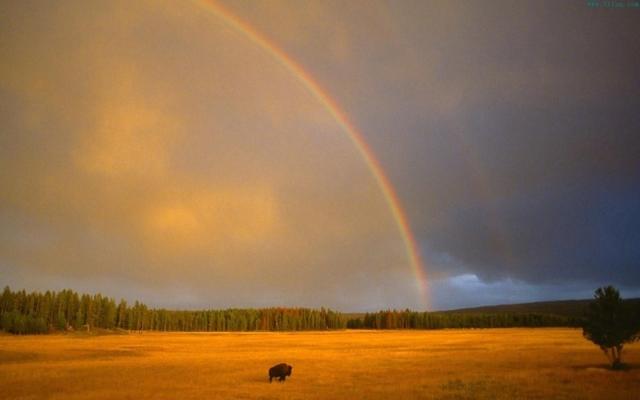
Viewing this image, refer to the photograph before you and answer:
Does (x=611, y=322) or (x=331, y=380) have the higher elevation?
(x=611, y=322)

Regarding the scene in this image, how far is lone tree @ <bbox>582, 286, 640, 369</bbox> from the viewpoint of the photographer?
141ft

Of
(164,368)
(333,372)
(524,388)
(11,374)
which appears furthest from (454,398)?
(11,374)

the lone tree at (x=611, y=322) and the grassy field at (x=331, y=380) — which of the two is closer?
the grassy field at (x=331, y=380)

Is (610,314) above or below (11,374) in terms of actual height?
above

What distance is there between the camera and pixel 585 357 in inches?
2095

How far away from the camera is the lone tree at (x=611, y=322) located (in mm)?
42844

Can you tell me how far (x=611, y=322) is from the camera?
43156 mm

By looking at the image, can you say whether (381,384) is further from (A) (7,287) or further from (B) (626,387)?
(A) (7,287)

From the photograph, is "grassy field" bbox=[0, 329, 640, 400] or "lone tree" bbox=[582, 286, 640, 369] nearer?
"grassy field" bbox=[0, 329, 640, 400]

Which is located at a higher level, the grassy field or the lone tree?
the lone tree

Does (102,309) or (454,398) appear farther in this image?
(102,309)

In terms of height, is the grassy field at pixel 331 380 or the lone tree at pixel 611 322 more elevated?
the lone tree at pixel 611 322

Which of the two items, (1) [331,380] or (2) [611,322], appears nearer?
(1) [331,380]

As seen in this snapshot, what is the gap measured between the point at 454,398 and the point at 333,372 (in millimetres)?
16132
